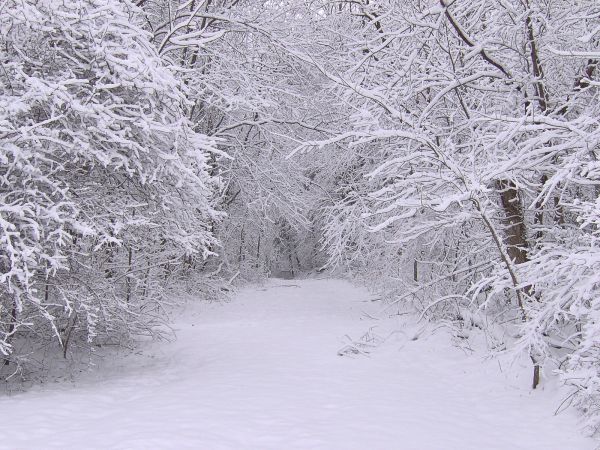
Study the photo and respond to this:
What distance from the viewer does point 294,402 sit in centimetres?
612

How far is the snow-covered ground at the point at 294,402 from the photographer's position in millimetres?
4891

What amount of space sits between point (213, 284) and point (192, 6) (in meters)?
6.92

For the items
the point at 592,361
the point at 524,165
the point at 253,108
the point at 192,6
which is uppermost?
the point at 192,6

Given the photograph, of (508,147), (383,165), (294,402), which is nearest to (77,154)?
(383,165)

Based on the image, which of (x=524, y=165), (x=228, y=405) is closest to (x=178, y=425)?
(x=228, y=405)

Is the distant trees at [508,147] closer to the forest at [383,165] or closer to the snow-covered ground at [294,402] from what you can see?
the forest at [383,165]

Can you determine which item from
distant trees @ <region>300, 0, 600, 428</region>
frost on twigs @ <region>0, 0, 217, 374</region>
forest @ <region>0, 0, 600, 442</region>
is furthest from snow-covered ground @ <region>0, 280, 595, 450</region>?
frost on twigs @ <region>0, 0, 217, 374</region>

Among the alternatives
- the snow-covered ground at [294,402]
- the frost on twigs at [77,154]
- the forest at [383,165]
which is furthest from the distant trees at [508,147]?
the frost on twigs at [77,154]

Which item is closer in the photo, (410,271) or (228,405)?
(228,405)

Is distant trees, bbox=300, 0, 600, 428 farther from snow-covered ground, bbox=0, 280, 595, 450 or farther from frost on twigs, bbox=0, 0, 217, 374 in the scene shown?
frost on twigs, bbox=0, 0, 217, 374

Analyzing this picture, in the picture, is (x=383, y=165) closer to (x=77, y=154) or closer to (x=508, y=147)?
(x=508, y=147)

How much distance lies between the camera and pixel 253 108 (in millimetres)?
11773

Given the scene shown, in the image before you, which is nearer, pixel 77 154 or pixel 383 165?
pixel 383 165

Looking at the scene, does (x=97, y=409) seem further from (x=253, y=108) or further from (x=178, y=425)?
(x=253, y=108)
